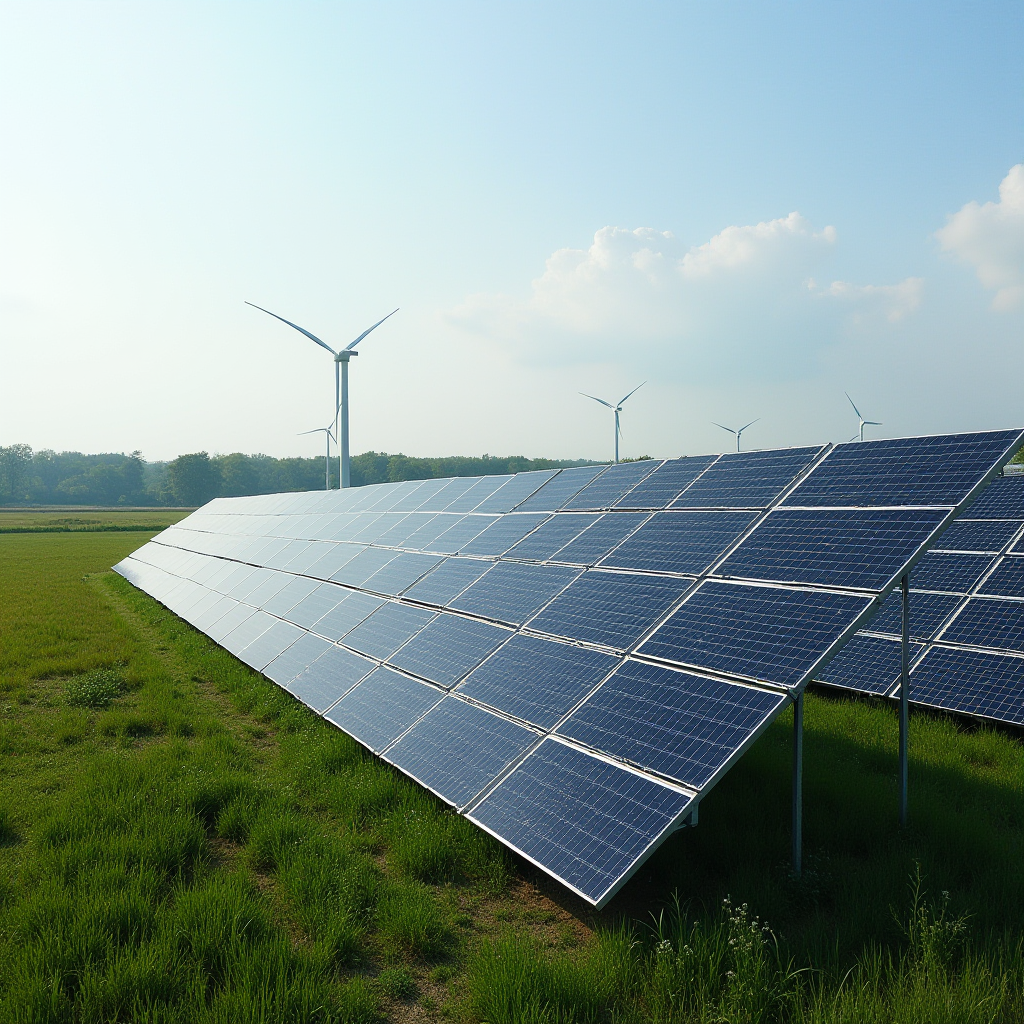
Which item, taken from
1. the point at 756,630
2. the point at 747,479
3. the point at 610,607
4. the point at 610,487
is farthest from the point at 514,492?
the point at 756,630

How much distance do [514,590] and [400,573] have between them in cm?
396

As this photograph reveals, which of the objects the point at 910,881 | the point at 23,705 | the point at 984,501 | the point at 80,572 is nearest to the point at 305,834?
the point at 910,881

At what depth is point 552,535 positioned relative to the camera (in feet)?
38.2

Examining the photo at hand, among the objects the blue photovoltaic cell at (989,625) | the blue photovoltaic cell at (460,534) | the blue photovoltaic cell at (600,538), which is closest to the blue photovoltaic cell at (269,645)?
the blue photovoltaic cell at (460,534)

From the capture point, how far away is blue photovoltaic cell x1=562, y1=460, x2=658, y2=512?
11.9 metres

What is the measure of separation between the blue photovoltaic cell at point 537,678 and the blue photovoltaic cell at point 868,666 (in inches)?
210

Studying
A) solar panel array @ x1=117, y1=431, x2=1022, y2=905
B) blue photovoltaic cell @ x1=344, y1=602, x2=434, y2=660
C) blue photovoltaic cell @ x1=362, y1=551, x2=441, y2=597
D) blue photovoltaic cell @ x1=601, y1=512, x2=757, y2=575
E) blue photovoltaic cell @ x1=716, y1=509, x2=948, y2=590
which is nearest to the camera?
solar panel array @ x1=117, y1=431, x2=1022, y2=905

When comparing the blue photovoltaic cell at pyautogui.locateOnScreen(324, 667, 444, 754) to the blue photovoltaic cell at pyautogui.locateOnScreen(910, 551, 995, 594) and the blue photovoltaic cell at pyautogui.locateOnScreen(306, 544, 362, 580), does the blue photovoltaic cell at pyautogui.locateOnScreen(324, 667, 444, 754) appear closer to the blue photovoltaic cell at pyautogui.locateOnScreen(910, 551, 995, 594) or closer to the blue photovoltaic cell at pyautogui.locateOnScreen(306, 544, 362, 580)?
the blue photovoltaic cell at pyautogui.locateOnScreen(306, 544, 362, 580)

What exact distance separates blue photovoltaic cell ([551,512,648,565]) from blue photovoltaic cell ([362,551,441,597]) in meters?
3.36

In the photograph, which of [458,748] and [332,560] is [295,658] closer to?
[332,560]

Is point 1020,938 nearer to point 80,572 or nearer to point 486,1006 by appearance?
point 486,1006

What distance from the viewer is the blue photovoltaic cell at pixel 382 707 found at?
8.73 meters

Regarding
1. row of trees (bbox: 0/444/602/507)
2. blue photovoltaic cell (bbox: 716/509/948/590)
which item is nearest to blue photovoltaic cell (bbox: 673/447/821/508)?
blue photovoltaic cell (bbox: 716/509/948/590)

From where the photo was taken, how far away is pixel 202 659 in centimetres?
1585
